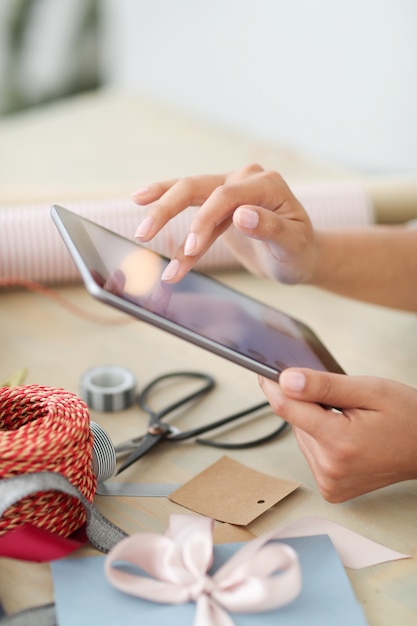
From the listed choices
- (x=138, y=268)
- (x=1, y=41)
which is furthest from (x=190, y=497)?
(x=1, y=41)

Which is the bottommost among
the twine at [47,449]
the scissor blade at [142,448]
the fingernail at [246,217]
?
the scissor blade at [142,448]

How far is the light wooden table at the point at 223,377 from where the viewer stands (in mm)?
594

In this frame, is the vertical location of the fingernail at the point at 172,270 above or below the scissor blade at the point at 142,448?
above

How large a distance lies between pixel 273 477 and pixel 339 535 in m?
0.10

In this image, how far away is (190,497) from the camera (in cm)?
69

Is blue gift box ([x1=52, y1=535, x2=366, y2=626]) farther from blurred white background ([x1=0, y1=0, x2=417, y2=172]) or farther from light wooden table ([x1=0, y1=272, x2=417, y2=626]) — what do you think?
blurred white background ([x1=0, y1=0, x2=417, y2=172])

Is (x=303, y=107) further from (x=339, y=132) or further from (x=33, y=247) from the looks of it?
(x=33, y=247)

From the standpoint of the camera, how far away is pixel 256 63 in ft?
8.20

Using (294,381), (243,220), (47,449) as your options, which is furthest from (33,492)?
(243,220)

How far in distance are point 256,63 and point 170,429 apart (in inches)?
76.7

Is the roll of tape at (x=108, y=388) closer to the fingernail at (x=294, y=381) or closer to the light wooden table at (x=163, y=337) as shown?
the light wooden table at (x=163, y=337)

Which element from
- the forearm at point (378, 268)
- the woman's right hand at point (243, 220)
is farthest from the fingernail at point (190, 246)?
the forearm at point (378, 268)

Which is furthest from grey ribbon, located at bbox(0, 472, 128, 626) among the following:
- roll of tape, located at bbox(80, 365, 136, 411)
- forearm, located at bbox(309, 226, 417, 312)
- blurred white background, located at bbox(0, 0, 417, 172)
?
blurred white background, located at bbox(0, 0, 417, 172)

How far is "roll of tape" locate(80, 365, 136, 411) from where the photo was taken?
2.67 feet
